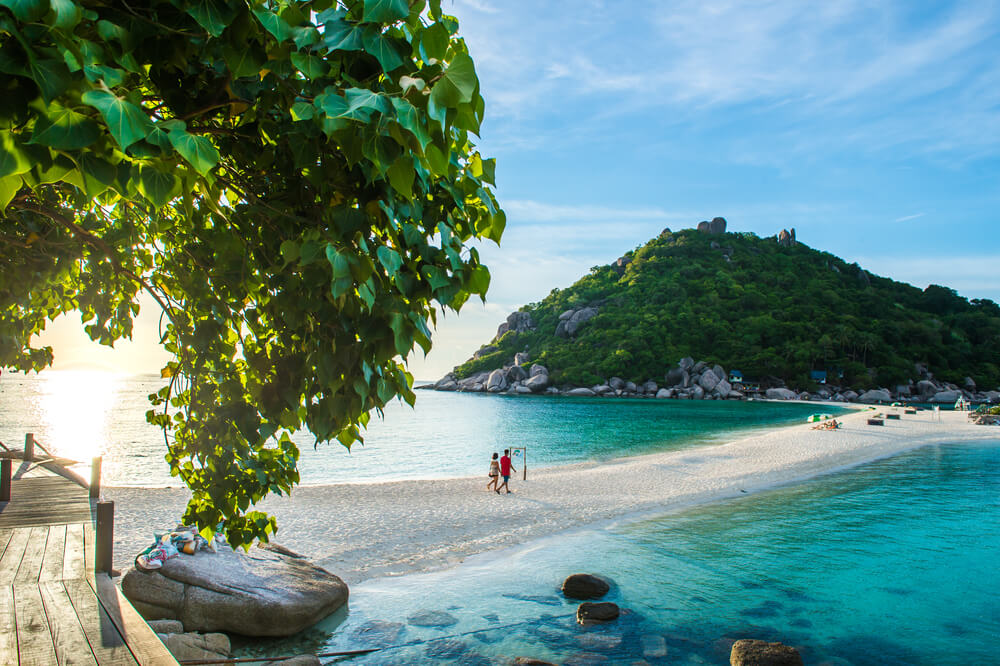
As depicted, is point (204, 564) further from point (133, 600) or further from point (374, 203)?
point (374, 203)

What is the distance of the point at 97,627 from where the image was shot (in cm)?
491

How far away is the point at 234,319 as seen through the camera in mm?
4418

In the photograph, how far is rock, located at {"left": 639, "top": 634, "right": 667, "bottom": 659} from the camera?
30.5 ft

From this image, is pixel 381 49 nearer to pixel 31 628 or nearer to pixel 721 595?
pixel 31 628

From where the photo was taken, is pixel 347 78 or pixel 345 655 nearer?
pixel 347 78

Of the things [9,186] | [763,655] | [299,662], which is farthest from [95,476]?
[763,655]

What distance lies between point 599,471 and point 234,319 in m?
24.8

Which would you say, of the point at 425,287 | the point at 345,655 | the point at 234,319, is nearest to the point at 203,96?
the point at 425,287

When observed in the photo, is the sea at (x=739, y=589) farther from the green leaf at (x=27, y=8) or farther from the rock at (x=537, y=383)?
the rock at (x=537, y=383)

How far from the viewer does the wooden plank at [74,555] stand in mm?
6320

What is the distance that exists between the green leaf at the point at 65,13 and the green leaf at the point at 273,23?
58cm

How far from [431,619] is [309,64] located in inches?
412

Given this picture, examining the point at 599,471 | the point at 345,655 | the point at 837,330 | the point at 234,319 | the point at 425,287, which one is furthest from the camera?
the point at 837,330

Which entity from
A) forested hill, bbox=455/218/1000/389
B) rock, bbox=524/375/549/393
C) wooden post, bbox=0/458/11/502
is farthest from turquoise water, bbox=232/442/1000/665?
rock, bbox=524/375/549/393
